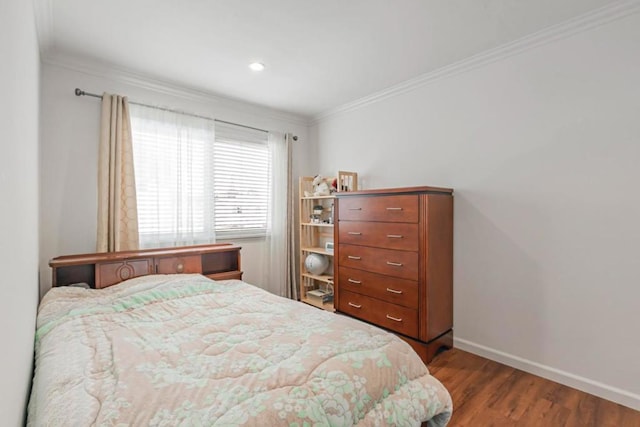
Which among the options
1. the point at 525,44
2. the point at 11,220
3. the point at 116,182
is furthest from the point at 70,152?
the point at 525,44

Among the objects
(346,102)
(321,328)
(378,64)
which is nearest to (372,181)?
(346,102)

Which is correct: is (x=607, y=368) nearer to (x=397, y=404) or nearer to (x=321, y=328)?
(x=397, y=404)

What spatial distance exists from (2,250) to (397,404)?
136 cm

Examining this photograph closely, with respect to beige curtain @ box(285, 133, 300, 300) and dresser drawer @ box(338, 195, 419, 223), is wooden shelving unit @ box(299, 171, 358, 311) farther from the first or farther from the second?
dresser drawer @ box(338, 195, 419, 223)

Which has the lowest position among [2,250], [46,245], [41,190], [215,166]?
[46,245]

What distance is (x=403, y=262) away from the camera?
2.49 m

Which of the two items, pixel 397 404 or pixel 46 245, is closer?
pixel 397 404

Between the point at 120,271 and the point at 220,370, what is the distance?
1706mm

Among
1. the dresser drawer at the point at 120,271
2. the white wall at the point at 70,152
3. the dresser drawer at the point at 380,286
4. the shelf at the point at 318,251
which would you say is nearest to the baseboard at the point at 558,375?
the dresser drawer at the point at 380,286

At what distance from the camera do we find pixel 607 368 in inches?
76.0

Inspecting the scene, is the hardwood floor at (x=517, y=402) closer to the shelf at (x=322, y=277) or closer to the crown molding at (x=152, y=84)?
the shelf at (x=322, y=277)

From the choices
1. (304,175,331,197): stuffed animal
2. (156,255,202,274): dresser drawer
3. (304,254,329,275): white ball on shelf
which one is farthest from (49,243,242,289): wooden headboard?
(304,175,331,197): stuffed animal

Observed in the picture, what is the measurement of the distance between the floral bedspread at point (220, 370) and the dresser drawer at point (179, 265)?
71 centimetres

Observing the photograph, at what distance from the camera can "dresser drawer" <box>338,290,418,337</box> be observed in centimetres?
245
